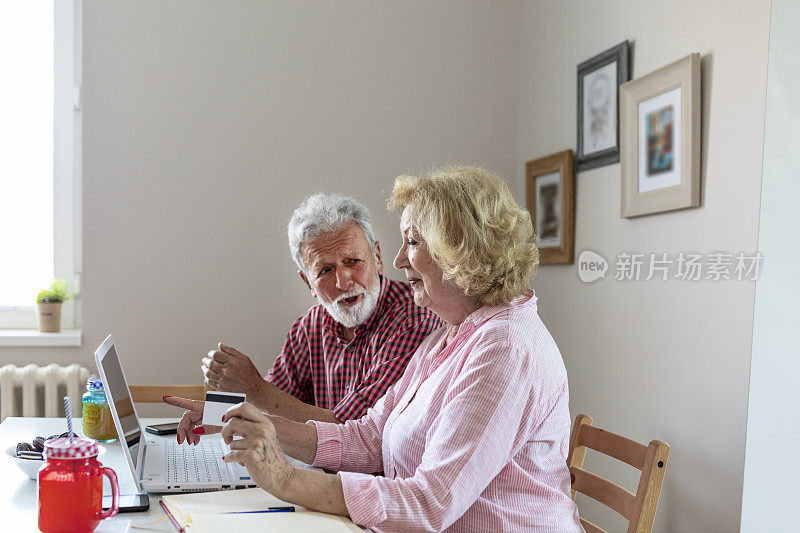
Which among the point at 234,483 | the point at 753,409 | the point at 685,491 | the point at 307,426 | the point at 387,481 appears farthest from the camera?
the point at 685,491

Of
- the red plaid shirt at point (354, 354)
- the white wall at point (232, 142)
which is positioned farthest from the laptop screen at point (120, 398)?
the white wall at point (232, 142)

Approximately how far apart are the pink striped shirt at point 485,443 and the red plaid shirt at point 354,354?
42 cm

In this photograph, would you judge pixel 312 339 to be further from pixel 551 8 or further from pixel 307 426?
pixel 551 8

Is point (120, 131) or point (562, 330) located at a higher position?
point (120, 131)

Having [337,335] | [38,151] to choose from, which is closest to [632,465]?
[337,335]

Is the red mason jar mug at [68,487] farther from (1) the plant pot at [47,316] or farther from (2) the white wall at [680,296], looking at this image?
(1) the plant pot at [47,316]

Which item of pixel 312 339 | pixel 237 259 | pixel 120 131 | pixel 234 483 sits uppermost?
pixel 120 131

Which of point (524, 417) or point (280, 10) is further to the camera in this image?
point (280, 10)

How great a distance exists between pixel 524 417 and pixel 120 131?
2.02m

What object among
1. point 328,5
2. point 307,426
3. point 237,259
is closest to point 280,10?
point 328,5

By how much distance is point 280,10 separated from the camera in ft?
9.29

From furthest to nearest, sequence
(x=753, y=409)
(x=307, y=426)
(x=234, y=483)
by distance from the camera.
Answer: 1. (x=753, y=409)
2. (x=307, y=426)
3. (x=234, y=483)

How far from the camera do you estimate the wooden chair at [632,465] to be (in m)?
1.54

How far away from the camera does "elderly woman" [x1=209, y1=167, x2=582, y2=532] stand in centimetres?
117
